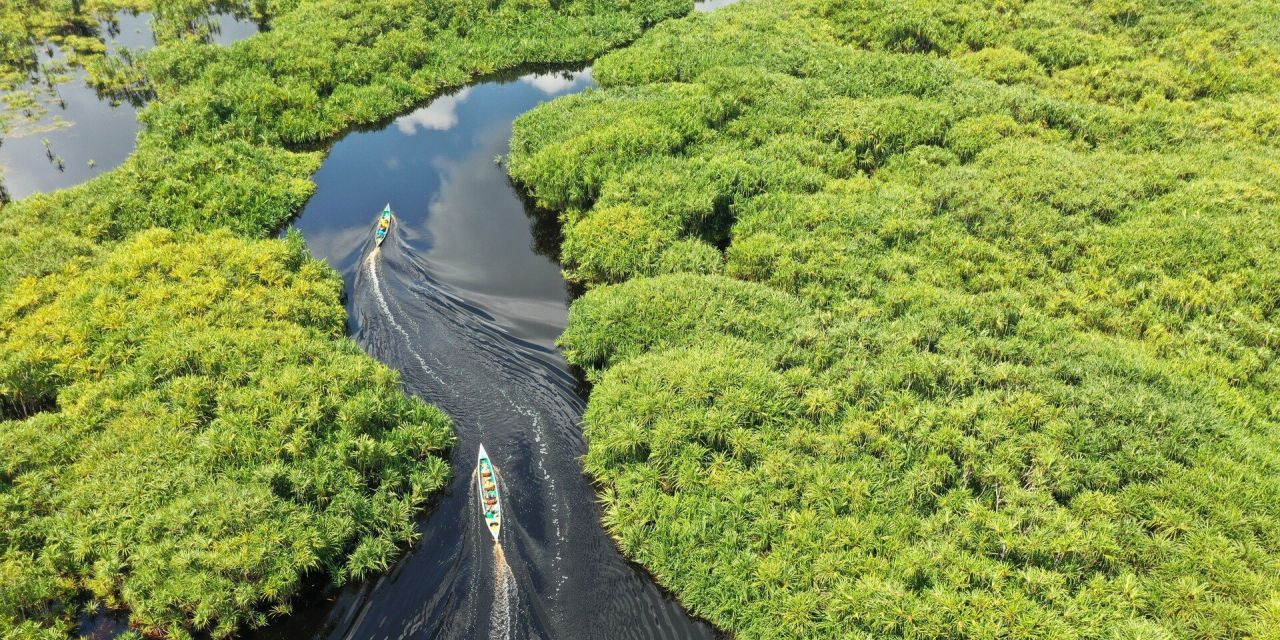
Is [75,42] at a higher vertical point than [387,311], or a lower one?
higher

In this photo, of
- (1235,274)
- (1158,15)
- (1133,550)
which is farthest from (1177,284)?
(1158,15)

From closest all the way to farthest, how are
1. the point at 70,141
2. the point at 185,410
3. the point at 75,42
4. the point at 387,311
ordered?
the point at 185,410 < the point at 387,311 < the point at 70,141 < the point at 75,42

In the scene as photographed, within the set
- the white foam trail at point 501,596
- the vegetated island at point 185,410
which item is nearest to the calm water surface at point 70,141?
the vegetated island at point 185,410

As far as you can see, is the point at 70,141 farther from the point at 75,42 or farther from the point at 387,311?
the point at 387,311

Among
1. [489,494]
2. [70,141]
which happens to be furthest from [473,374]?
[70,141]

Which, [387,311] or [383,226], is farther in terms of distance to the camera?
[383,226]

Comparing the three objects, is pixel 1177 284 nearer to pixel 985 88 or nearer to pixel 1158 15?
pixel 985 88

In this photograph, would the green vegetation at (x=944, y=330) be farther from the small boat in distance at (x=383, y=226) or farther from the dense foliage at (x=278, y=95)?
the dense foliage at (x=278, y=95)
